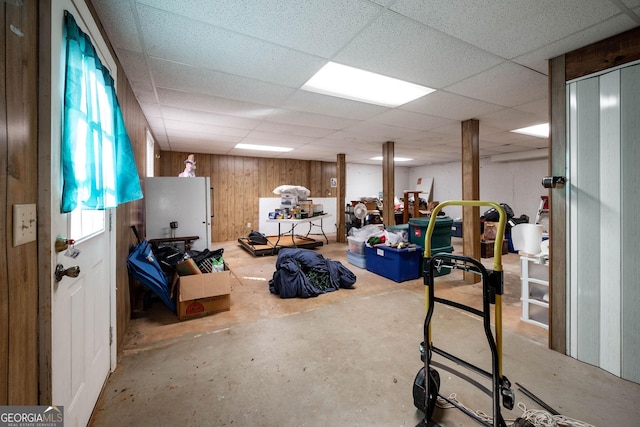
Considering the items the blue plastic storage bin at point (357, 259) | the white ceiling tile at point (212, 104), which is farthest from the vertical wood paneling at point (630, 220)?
the white ceiling tile at point (212, 104)

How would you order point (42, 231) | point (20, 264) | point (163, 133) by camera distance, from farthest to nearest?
1. point (163, 133)
2. point (42, 231)
3. point (20, 264)

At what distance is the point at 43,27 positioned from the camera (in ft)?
3.29

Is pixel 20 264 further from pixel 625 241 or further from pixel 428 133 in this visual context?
pixel 428 133

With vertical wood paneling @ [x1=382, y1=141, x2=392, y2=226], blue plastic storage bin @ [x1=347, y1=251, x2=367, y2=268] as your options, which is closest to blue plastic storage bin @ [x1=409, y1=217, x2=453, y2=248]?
blue plastic storage bin @ [x1=347, y1=251, x2=367, y2=268]

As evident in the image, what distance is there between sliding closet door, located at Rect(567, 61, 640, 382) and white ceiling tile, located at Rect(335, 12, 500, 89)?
79 centimetres

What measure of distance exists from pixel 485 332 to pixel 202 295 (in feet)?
8.01

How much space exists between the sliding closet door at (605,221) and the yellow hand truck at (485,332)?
1.21 meters

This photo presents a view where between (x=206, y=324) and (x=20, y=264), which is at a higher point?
(x=20, y=264)

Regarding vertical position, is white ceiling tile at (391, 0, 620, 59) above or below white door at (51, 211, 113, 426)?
above

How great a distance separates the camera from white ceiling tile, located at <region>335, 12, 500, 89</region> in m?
1.82

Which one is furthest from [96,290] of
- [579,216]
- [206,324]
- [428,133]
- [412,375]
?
[428,133]

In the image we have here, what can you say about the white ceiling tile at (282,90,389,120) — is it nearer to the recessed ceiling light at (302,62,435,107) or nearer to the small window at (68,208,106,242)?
the recessed ceiling light at (302,62,435,107)

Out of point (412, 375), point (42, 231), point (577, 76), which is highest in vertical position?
point (577, 76)

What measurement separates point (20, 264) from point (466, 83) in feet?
11.0
